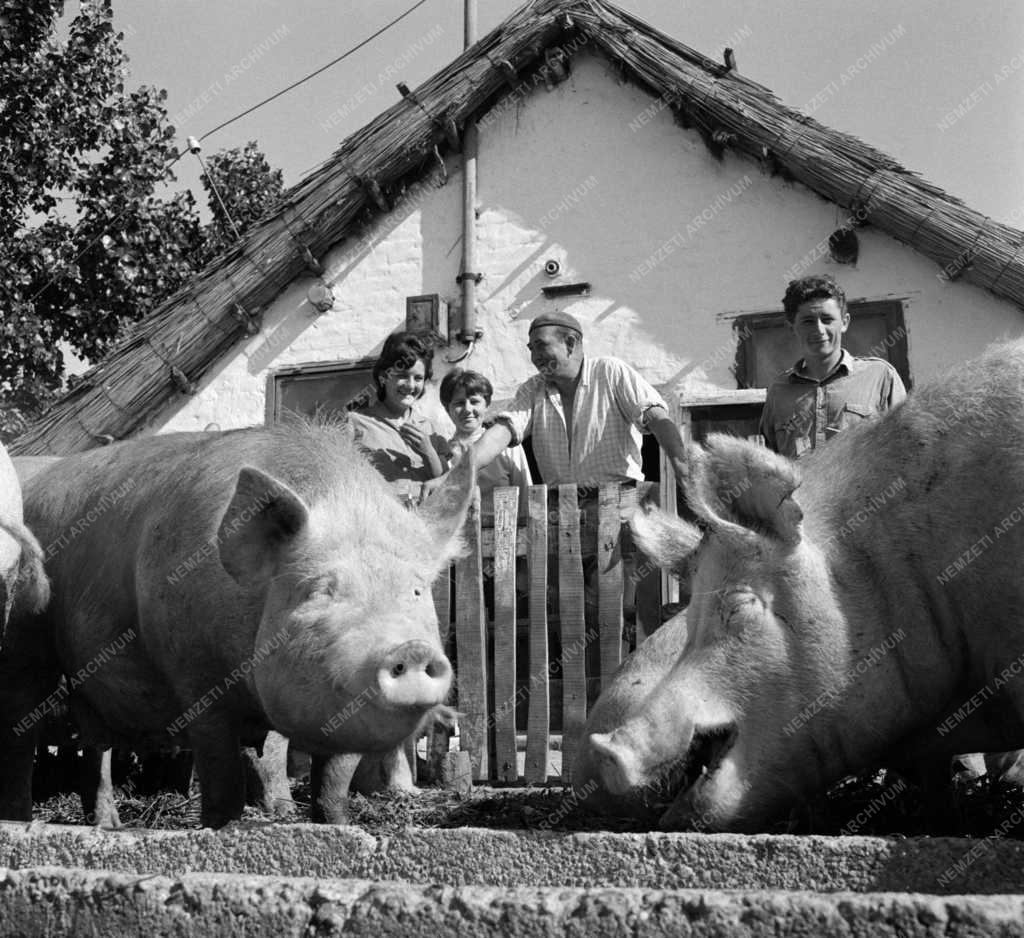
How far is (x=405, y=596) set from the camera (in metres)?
4.15

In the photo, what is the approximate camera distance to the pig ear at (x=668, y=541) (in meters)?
4.29

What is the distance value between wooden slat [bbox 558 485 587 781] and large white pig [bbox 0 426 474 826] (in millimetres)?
1826

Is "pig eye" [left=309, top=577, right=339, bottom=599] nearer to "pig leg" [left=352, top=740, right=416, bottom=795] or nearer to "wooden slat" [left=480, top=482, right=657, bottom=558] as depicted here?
"pig leg" [left=352, top=740, right=416, bottom=795]

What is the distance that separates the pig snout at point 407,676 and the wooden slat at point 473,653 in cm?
285

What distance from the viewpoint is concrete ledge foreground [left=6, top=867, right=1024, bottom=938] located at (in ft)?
7.52

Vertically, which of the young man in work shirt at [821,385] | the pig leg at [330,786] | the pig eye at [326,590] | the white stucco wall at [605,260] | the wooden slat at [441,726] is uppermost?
the white stucco wall at [605,260]

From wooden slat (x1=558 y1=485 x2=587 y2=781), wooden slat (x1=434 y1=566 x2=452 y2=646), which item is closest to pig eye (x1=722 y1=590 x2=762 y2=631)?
wooden slat (x1=558 y1=485 x2=587 y2=781)

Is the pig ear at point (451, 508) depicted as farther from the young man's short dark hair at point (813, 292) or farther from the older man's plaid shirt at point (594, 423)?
the older man's plaid shirt at point (594, 423)

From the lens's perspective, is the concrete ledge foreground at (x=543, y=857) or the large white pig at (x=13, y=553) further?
the large white pig at (x=13, y=553)

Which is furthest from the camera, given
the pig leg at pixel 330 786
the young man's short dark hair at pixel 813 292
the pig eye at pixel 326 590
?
the young man's short dark hair at pixel 813 292

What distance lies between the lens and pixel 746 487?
→ 396 cm

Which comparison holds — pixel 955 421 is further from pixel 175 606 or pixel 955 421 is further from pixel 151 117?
pixel 151 117

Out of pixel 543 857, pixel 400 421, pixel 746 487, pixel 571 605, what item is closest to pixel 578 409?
pixel 400 421

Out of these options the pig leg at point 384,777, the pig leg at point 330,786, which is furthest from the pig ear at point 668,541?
the pig leg at point 384,777
